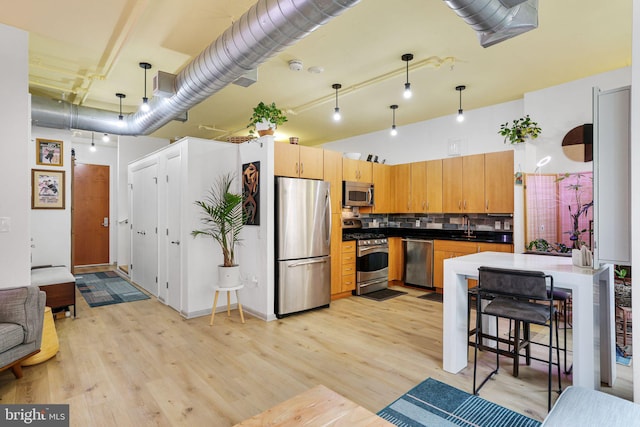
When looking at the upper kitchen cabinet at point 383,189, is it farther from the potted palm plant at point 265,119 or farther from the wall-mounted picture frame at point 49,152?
the wall-mounted picture frame at point 49,152

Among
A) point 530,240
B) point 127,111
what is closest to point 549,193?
point 530,240

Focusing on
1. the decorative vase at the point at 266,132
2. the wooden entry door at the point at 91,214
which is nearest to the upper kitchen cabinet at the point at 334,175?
the decorative vase at the point at 266,132

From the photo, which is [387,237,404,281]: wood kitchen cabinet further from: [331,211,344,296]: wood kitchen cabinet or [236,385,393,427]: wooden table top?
[236,385,393,427]: wooden table top

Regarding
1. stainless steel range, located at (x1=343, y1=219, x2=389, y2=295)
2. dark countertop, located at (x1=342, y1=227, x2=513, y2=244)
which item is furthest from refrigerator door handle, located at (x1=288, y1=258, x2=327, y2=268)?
dark countertop, located at (x1=342, y1=227, x2=513, y2=244)

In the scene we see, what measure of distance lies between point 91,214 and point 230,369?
715cm

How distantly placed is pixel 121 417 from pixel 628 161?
12.1 ft

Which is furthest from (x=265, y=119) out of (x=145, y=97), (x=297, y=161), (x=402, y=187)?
(x=402, y=187)

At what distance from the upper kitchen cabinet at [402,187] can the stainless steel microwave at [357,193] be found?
27.5 inches

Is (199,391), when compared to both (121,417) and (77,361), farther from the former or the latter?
(77,361)

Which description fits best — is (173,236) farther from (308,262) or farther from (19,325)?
(19,325)

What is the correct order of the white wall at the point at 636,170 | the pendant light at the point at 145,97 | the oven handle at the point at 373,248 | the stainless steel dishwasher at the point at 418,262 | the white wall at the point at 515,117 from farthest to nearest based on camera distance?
the stainless steel dishwasher at the point at 418,262, the oven handle at the point at 373,248, the white wall at the point at 515,117, the pendant light at the point at 145,97, the white wall at the point at 636,170

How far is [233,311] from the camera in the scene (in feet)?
14.8

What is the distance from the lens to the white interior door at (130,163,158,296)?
17.3ft

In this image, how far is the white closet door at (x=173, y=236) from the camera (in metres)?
4.47
